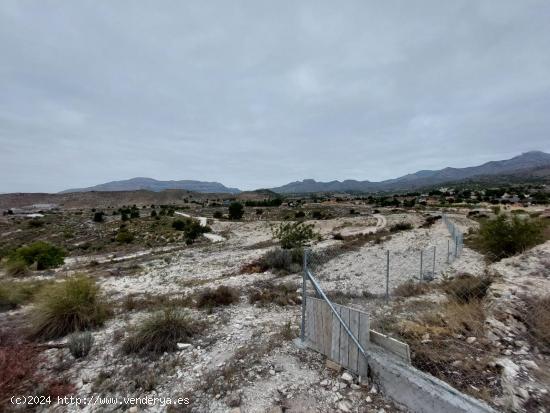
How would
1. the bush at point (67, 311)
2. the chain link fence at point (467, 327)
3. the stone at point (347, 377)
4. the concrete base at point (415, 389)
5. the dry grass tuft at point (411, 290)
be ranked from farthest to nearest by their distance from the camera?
1. the dry grass tuft at point (411, 290)
2. the bush at point (67, 311)
3. the stone at point (347, 377)
4. the chain link fence at point (467, 327)
5. the concrete base at point (415, 389)

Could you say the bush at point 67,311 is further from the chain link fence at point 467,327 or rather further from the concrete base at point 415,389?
the concrete base at point 415,389

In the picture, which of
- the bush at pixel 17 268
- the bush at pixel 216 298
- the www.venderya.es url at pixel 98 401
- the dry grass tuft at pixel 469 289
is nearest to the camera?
the www.venderya.es url at pixel 98 401

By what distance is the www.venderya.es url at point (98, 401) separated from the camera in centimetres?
447

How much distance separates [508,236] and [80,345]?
640 inches

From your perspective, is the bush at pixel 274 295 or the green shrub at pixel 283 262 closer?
the bush at pixel 274 295

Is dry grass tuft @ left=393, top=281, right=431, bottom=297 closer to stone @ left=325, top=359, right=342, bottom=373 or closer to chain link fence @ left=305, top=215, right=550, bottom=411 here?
chain link fence @ left=305, top=215, right=550, bottom=411

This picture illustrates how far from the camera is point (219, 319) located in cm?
749

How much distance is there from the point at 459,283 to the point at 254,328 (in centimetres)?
602

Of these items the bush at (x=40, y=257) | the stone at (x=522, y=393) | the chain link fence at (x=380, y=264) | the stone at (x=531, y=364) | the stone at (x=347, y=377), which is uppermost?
the stone at (x=522, y=393)

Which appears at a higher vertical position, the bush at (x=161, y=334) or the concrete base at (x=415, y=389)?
the concrete base at (x=415, y=389)

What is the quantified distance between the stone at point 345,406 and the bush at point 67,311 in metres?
6.18

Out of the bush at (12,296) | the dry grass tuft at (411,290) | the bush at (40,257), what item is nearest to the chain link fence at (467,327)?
the dry grass tuft at (411,290)

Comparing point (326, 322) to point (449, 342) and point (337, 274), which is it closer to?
point (449, 342)

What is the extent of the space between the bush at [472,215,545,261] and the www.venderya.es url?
48.2 ft
